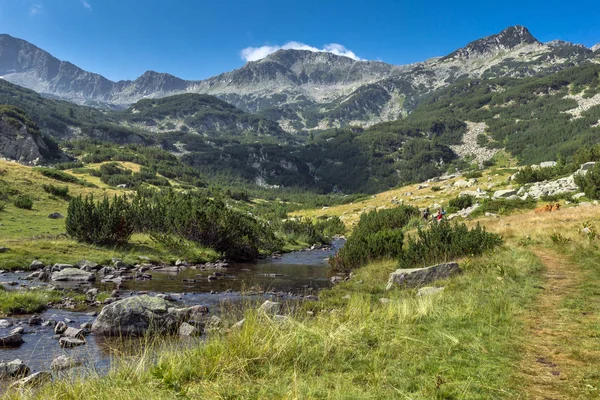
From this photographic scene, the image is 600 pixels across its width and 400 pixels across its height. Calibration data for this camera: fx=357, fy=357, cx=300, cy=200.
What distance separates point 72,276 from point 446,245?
67.8ft

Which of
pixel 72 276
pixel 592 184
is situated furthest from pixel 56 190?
pixel 592 184

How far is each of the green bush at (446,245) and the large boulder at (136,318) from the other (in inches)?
515

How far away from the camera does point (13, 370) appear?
744cm

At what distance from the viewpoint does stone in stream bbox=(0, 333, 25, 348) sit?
9.77m

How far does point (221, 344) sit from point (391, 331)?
3752mm

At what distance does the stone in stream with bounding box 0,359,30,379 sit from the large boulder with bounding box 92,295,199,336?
10.8 ft

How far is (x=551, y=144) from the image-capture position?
501 ft

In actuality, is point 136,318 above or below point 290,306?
above

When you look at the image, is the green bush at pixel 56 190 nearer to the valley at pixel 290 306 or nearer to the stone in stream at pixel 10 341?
the valley at pixel 290 306

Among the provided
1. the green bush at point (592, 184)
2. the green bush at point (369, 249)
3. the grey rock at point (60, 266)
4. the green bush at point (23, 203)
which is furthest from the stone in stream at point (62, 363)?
the green bush at point (23, 203)

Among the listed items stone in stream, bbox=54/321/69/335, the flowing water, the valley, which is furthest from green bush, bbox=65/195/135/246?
stone in stream, bbox=54/321/69/335

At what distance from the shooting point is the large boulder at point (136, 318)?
11.2 metres

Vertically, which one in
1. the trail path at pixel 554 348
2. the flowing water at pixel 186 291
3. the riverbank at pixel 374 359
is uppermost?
the trail path at pixel 554 348

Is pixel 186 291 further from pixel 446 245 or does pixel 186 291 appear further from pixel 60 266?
pixel 446 245
